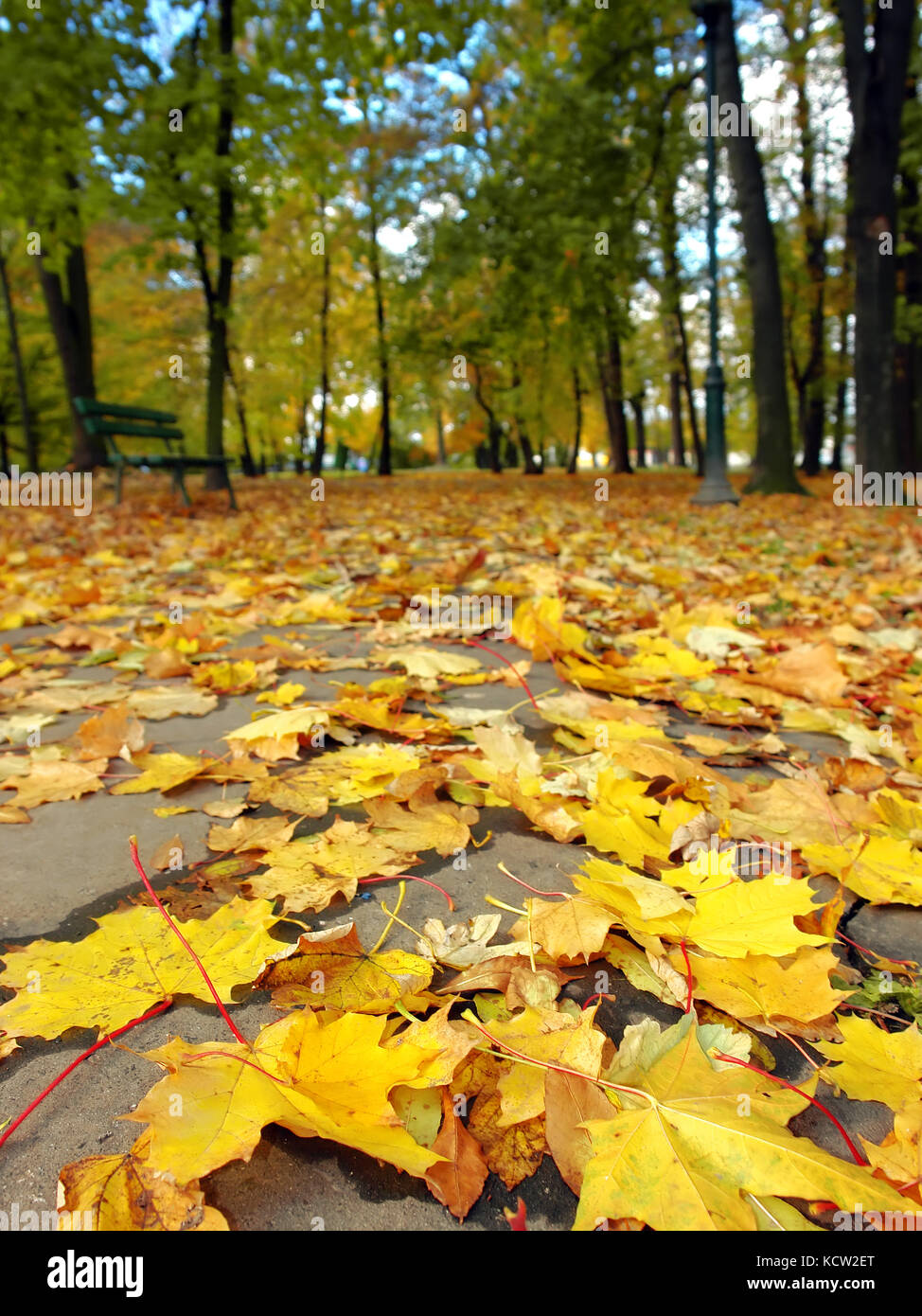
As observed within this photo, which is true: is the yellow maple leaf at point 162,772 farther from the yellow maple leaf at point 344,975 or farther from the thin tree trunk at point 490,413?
the thin tree trunk at point 490,413

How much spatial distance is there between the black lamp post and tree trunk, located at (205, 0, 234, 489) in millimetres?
5292

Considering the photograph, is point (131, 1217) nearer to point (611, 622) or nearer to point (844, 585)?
point (611, 622)

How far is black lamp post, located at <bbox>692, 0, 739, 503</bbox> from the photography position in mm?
8102

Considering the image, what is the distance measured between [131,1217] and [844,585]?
401 cm

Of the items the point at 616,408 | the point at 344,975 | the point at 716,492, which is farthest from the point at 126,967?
the point at 616,408

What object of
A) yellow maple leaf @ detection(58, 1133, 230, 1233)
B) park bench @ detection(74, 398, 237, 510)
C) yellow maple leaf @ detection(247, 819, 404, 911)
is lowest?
yellow maple leaf @ detection(58, 1133, 230, 1233)

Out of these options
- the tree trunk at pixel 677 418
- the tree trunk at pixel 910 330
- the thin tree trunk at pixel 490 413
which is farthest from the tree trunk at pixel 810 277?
the thin tree trunk at pixel 490 413

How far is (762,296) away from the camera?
949 centimetres

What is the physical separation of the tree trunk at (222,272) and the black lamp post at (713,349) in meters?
5.29

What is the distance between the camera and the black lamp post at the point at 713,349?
26.6 feet

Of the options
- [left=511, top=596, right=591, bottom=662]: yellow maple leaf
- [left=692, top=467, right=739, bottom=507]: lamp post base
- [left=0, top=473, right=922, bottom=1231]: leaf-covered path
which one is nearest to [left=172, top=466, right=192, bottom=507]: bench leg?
[left=0, top=473, right=922, bottom=1231]: leaf-covered path

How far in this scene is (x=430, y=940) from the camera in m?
1.03

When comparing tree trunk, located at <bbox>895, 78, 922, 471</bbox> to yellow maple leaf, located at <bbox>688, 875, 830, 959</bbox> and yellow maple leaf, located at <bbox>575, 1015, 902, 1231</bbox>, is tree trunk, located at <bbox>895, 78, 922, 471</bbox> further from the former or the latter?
yellow maple leaf, located at <bbox>575, 1015, 902, 1231</bbox>

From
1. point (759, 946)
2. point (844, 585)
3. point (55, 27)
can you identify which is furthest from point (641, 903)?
point (55, 27)
